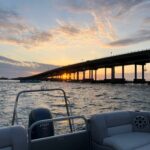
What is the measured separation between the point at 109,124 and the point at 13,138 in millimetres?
1688

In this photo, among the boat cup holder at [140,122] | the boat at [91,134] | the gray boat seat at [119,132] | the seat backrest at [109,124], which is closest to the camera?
the boat at [91,134]

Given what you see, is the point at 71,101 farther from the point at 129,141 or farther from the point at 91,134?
the point at 129,141

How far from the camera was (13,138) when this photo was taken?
395 cm

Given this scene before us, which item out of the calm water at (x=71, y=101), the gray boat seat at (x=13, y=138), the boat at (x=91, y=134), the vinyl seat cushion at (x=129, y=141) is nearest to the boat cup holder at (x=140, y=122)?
the boat at (x=91, y=134)

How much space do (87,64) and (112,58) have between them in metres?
11.9

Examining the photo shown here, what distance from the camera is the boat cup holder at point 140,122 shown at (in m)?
5.40

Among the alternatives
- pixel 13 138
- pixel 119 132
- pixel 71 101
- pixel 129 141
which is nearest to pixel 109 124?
pixel 119 132

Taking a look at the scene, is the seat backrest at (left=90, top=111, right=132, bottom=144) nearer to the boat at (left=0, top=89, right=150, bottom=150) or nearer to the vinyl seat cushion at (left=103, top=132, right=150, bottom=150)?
the boat at (left=0, top=89, right=150, bottom=150)

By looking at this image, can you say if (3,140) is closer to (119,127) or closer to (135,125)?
(119,127)

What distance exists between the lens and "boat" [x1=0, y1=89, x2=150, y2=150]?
4324 millimetres

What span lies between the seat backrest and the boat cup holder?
93 mm

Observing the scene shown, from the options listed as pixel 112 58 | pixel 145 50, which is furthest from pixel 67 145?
pixel 112 58

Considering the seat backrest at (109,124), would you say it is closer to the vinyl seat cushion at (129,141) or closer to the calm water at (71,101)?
the vinyl seat cushion at (129,141)

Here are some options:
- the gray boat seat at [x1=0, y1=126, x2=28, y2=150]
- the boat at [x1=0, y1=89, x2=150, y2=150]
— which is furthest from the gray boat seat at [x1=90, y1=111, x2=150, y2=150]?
the gray boat seat at [x1=0, y1=126, x2=28, y2=150]
